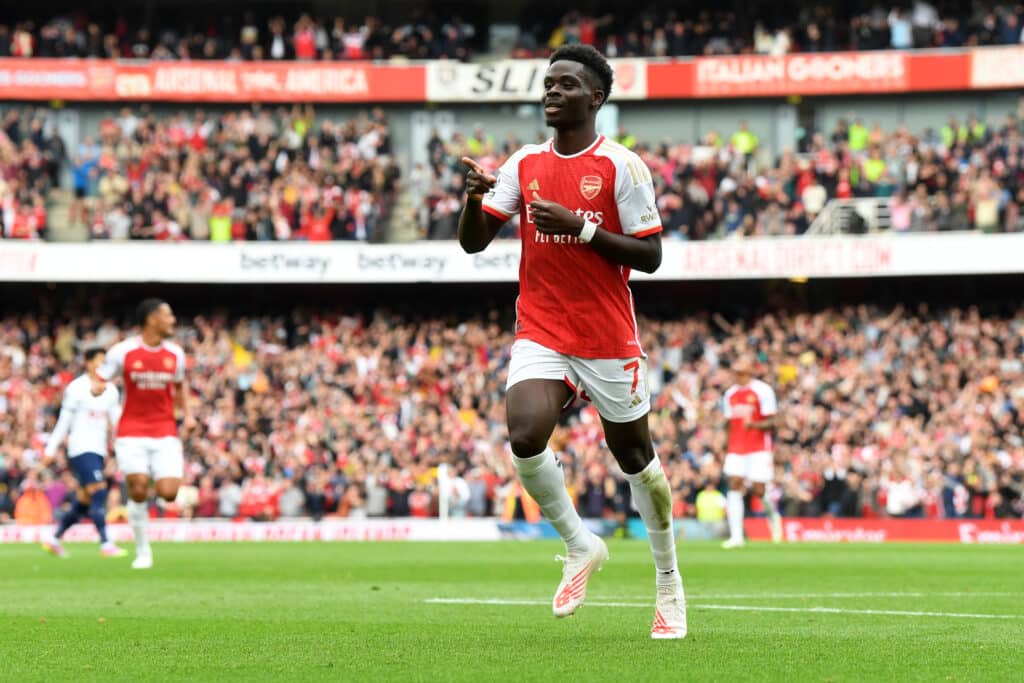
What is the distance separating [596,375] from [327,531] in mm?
20428

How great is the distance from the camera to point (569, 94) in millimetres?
7707

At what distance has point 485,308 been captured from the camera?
121 feet

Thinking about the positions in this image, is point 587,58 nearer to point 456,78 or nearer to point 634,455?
point 634,455

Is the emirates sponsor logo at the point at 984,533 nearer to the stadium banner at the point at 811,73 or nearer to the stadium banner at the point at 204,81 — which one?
the stadium banner at the point at 811,73

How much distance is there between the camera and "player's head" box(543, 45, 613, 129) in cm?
769

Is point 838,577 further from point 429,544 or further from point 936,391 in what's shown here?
point 936,391

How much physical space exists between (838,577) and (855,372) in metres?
18.3

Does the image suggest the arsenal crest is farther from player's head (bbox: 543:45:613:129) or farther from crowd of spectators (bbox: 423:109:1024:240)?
crowd of spectators (bbox: 423:109:1024:240)

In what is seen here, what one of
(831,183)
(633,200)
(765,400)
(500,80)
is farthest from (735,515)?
(500,80)

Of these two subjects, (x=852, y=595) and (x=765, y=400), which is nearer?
(x=852, y=595)

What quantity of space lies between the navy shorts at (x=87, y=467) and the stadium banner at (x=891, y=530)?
12.5m

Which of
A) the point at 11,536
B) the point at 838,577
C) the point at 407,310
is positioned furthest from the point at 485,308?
the point at 838,577

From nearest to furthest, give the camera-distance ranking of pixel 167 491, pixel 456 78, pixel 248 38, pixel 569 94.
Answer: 1. pixel 569 94
2. pixel 167 491
3. pixel 456 78
4. pixel 248 38

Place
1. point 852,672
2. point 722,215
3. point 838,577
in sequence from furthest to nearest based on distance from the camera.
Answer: point 722,215, point 838,577, point 852,672
